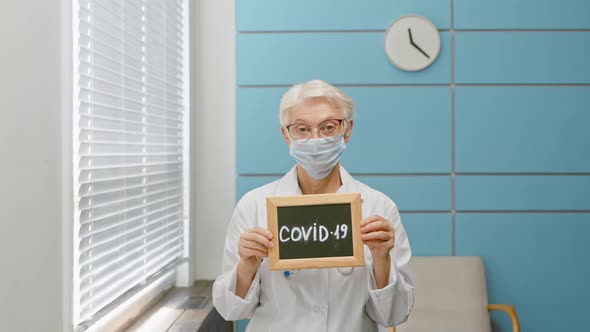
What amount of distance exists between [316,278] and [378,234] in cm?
25

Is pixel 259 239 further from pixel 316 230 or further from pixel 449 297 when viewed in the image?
pixel 449 297

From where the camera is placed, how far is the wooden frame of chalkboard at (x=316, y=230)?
4.55ft

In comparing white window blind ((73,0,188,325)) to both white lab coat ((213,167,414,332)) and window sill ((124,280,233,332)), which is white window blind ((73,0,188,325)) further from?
white lab coat ((213,167,414,332))

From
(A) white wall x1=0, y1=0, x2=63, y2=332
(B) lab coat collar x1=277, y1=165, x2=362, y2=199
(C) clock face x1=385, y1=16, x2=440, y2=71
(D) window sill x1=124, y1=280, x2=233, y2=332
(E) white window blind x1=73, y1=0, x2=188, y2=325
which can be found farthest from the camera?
(C) clock face x1=385, y1=16, x2=440, y2=71

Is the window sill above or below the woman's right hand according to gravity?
below

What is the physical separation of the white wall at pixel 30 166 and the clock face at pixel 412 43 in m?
1.77

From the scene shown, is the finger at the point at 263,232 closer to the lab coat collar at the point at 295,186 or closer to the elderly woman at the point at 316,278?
the elderly woman at the point at 316,278

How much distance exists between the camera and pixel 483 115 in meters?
2.85

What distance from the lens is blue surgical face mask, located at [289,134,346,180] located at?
4.86 feet

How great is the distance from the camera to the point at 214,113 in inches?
119


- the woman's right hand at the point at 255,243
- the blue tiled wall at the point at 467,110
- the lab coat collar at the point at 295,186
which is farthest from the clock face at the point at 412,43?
the woman's right hand at the point at 255,243

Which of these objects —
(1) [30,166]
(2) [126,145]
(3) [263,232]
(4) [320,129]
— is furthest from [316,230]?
(2) [126,145]

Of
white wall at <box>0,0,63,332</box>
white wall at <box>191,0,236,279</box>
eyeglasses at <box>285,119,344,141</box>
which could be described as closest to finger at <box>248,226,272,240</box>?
eyeglasses at <box>285,119,344,141</box>

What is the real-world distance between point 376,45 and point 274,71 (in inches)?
22.0
